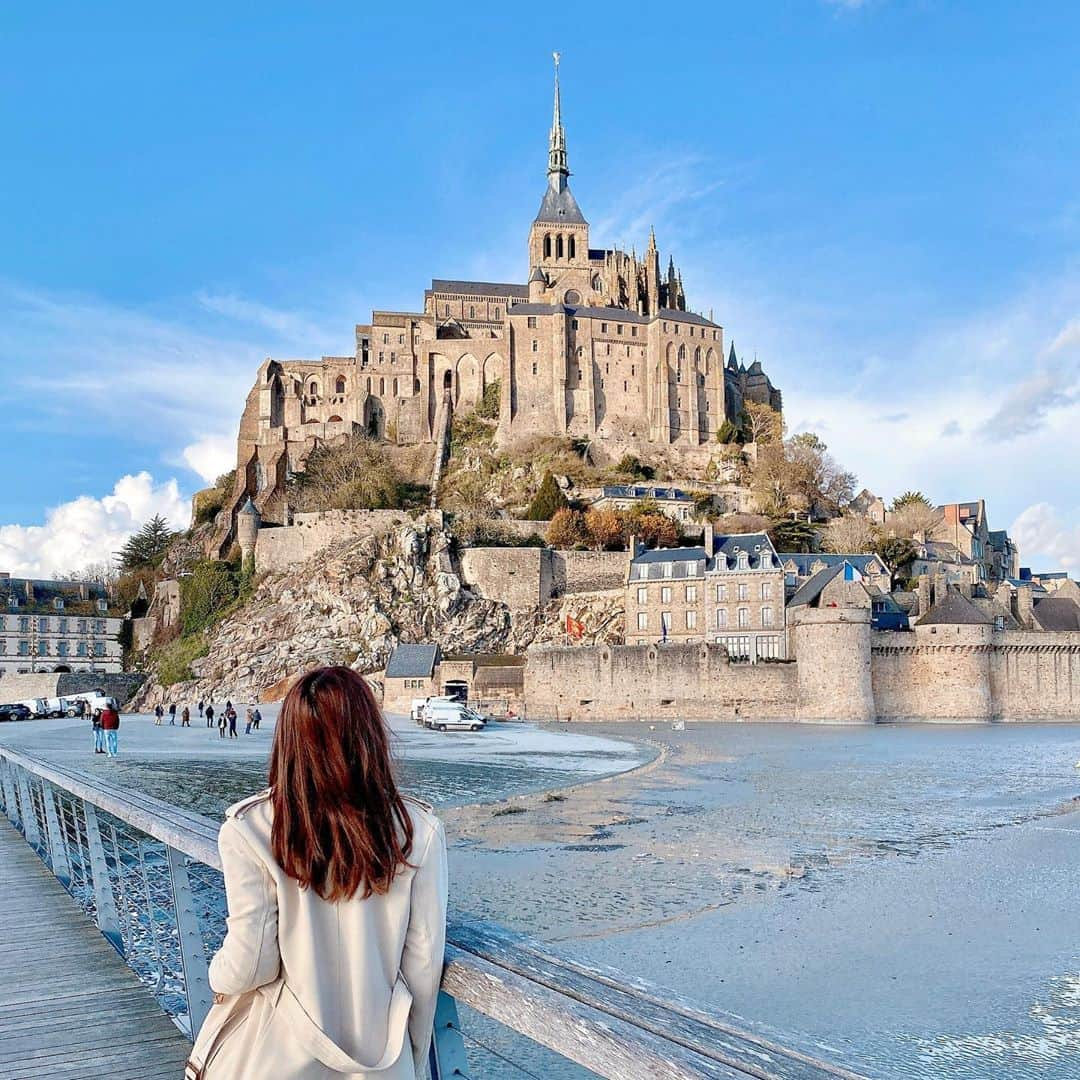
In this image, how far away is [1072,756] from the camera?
88.4ft

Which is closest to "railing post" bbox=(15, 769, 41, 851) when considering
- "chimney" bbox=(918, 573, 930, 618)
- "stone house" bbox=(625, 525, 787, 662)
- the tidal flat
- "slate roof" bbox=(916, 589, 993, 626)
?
the tidal flat

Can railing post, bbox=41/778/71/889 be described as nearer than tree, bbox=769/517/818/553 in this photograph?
Yes

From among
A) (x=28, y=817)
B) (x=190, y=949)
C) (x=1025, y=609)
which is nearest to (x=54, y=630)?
(x=1025, y=609)

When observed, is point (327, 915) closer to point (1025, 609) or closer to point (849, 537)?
point (1025, 609)

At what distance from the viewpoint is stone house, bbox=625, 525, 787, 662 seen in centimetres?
4391

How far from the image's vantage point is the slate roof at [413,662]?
43.6m

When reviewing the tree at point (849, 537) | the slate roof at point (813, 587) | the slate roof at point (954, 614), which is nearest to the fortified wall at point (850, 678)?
the slate roof at point (954, 614)

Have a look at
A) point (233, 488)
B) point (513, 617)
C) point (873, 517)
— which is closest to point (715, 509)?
point (873, 517)

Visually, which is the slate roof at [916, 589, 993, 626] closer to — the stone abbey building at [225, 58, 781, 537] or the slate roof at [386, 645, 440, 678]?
the slate roof at [386, 645, 440, 678]

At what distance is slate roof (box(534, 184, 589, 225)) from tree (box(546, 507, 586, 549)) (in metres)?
34.8

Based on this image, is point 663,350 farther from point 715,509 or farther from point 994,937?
point 994,937

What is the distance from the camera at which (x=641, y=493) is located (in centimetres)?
5922

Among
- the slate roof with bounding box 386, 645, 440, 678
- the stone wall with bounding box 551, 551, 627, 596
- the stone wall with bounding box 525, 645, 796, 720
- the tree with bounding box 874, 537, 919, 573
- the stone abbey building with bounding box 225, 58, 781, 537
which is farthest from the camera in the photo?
the stone abbey building with bounding box 225, 58, 781, 537

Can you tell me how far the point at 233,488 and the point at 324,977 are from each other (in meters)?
68.2
